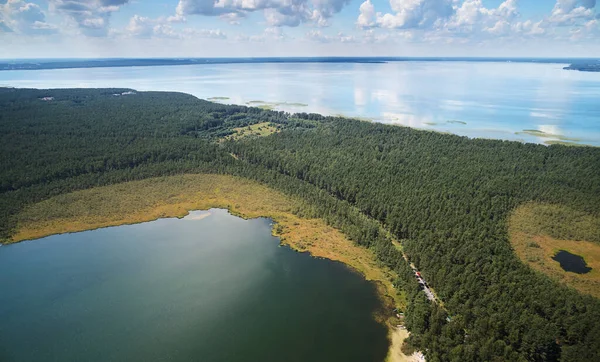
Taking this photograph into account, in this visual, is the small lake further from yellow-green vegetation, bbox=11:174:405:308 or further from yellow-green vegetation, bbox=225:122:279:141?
yellow-green vegetation, bbox=225:122:279:141

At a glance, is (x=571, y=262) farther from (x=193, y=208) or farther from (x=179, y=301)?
(x=193, y=208)

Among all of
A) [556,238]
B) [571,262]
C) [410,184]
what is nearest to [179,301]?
[410,184]

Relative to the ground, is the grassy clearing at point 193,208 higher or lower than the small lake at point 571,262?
higher

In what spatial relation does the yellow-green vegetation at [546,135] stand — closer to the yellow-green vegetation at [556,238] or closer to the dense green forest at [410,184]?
the dense green forest at [410,184]

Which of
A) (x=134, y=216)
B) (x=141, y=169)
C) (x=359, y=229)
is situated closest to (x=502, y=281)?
(x=359, y=229)

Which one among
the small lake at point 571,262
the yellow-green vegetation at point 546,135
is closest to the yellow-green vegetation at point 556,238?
the small lake at point 571,262

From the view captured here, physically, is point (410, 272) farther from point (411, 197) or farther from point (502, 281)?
point (411, 197)

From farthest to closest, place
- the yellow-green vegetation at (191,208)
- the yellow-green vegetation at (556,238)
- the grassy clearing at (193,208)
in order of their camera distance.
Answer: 1. the yellow-green vegetation at (191,208)
2. the grassy clearing at (193,208)
3. the yellow-green vegetation at (556,238)
